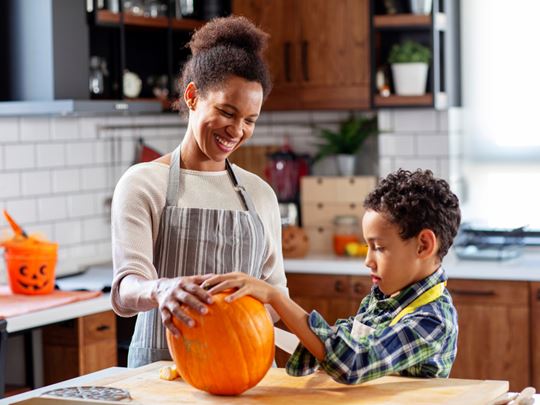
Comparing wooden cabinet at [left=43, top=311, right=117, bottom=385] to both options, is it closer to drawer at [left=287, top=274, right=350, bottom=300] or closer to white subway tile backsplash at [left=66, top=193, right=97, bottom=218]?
white subway tile backsplash at [left=66, top=193, right=97, bottom=218]

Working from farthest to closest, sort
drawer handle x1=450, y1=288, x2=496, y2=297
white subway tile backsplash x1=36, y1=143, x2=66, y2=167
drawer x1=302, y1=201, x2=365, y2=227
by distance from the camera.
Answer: drawer x1=302, y1=201, x2=365, y2=227 < white subway tile backsplash x1=36, y1=143, x2=66, y2=167 < drawer handle x1=450, y1=288, x2=496, y2=297

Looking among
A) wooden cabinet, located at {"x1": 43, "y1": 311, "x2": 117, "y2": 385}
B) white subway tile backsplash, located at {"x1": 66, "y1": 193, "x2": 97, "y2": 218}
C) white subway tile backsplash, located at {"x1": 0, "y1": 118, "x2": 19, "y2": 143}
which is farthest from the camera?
white subway tile backsplash, located at {"x1": 66, "y1": 193, "x2": 97, "y2": 218}

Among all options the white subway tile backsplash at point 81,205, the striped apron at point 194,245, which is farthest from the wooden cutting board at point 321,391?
the white subway tile backsplash at point 81,205

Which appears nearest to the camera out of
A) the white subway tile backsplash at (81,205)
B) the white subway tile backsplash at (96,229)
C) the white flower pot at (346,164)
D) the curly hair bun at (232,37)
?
the curly hair bun at (232,37)

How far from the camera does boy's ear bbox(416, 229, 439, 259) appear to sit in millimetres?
2176

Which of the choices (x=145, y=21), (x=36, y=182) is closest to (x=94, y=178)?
(x=36, y=182)

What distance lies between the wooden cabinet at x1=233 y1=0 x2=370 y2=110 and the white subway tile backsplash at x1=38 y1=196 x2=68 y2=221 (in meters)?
1.22

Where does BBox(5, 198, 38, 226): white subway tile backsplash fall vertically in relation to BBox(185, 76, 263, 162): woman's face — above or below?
below

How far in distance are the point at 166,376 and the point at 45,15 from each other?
2501 mm

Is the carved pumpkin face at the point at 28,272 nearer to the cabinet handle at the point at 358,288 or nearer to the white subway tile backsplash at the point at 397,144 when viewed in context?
the cabinet handle at the point at 358,288

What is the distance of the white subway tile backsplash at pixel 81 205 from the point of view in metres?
4.92

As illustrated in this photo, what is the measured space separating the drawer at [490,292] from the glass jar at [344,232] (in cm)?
68

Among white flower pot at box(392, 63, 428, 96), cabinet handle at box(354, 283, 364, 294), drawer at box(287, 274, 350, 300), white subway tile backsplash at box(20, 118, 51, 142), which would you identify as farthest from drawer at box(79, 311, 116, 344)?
white flower pot at box(392, 63, 428, 96)

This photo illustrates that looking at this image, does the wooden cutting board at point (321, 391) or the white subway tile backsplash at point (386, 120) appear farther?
the white subway tile backsplash at point (386, 120)
